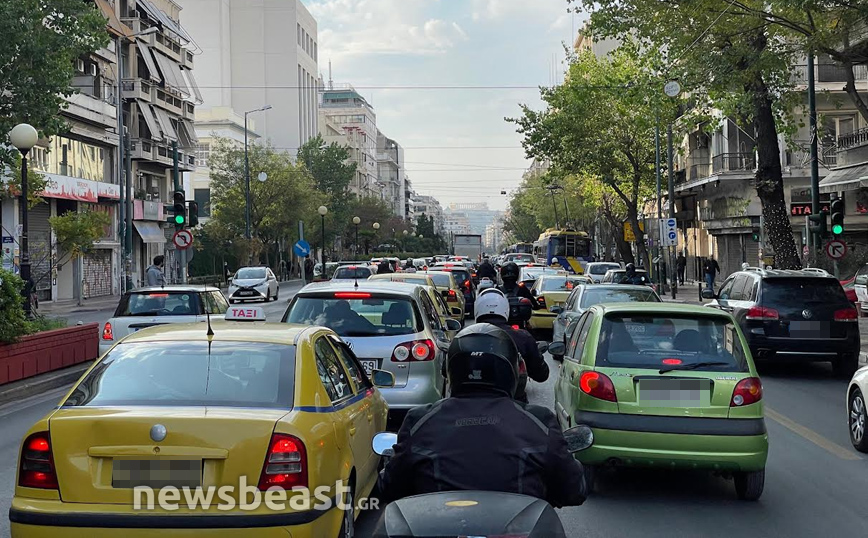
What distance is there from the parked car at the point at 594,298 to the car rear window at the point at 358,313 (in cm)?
594

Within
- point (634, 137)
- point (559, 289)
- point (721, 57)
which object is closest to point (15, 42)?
point (559, 289)

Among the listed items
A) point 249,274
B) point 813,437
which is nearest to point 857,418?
point 813,437

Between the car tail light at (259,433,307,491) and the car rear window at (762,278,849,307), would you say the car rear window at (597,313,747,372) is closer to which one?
the car tail light at (259,433,307,491)

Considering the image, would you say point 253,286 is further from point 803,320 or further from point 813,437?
point 813,437

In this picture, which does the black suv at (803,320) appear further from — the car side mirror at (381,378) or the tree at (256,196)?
the tree at (256,196)

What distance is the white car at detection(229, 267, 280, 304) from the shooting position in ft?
137

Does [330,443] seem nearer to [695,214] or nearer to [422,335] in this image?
[422,335]

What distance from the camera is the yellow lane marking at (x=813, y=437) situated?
9.40m

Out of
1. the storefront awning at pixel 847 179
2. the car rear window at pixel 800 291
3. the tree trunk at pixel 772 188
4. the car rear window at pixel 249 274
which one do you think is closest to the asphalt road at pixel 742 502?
the car rear window at pixel 800 291

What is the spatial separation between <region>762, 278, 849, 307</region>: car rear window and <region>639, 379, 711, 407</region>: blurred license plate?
8.42 m

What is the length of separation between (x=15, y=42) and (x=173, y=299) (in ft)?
33.2

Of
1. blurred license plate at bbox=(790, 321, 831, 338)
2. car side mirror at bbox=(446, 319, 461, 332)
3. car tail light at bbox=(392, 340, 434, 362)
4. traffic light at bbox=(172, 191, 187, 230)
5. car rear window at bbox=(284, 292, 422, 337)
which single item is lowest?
blurred license plate at bbox=(790, 321, 831, 338)

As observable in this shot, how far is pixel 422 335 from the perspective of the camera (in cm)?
961

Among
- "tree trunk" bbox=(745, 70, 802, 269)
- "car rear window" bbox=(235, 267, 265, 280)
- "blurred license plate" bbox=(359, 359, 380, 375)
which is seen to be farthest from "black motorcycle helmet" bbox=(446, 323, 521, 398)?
"car rear window" bbox=(235, 267, 265, 280)
